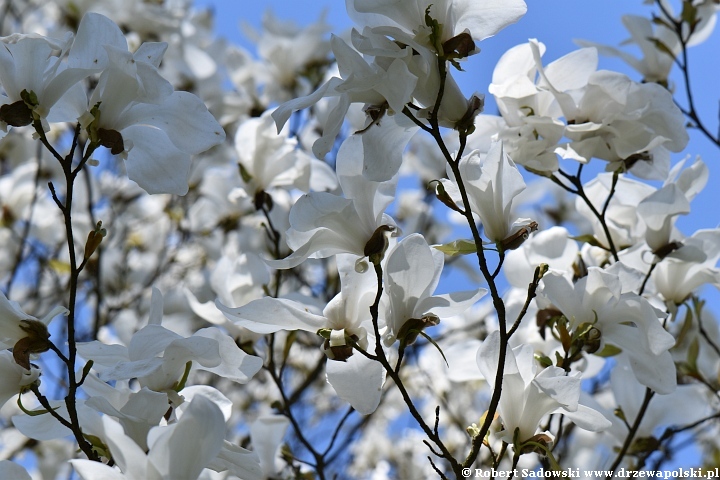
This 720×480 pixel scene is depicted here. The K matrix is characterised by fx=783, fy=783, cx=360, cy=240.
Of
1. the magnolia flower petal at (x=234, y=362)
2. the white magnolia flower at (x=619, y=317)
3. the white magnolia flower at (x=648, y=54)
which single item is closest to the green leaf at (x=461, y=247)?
the white magnolia flower at (x=619, y=317)

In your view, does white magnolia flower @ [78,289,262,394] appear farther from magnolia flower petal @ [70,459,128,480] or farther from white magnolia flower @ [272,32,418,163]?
white magnolia flower @ [272,32,418,163]

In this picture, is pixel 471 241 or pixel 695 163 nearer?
pixel 471 241

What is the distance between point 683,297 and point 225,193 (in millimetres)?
1129

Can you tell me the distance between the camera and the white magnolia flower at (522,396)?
0.89 m

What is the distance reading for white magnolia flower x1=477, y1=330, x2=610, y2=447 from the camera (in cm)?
89

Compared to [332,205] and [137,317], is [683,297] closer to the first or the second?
[332,205]

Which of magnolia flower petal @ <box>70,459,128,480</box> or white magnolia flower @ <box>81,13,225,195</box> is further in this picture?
white magnolia flower @ <box>81,13,225,195</box>

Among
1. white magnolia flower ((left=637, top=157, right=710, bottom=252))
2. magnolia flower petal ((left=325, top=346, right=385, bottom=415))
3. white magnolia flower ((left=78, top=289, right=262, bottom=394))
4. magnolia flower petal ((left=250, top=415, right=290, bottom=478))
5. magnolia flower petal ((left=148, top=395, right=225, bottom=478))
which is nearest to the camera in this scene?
magnolia flower petal ((left=148, top=395, right=225, bottom=478))

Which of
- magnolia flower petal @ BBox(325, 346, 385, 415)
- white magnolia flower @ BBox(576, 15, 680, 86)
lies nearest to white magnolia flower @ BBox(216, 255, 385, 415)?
magnolia flower petal @ BBox(325, 346, 385, 415)

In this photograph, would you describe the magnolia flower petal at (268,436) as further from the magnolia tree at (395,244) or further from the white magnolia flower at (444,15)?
the white magnolia flower at (444,15)

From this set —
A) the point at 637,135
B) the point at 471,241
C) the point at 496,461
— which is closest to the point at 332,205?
the point at 471,241

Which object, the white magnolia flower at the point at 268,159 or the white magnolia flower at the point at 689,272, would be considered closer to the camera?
the white magnolia flower at the point at 689,272

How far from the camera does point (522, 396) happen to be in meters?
0.90

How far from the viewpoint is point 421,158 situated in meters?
2.76
